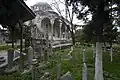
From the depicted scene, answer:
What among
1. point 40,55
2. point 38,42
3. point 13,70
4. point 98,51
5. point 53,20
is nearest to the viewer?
point 98,51

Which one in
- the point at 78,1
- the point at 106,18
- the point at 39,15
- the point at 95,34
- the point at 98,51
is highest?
the point at 39,15

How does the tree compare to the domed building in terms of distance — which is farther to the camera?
the domed building

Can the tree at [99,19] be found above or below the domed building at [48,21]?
below

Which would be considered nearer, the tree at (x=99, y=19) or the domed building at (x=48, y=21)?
the tree at (x=99, y=19)

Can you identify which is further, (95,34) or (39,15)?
(39,15)

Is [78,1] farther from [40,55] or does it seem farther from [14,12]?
[40,55]

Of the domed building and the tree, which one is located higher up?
the domed building

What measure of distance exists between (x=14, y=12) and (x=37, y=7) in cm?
5375

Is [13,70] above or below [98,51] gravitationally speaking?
below

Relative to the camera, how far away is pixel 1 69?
1504cm

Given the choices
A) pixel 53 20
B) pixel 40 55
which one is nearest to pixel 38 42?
pixel 40 55

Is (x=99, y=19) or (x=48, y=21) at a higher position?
(x=48, y=21)

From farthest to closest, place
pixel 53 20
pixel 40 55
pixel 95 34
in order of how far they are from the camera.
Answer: pixel 53 20 → pixel 40 55 → pixel 95 34

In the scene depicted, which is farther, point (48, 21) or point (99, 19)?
point (48, 21)
